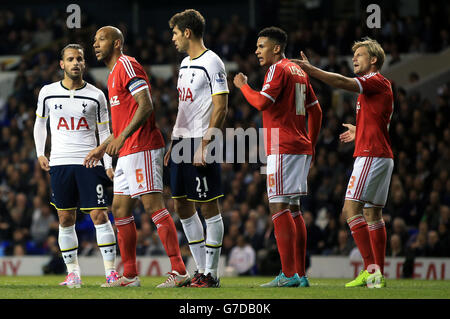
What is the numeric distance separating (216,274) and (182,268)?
1.10 ft

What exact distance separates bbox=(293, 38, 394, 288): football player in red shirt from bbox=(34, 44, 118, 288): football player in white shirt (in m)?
2.41

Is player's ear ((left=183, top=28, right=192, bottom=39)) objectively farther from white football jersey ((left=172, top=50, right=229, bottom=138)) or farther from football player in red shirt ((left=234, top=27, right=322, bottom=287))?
football player in red shirt ((left=234, top=27, right=322, bottom=287))

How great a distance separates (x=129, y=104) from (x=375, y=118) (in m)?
2.35

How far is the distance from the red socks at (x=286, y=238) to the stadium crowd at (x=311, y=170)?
623cm

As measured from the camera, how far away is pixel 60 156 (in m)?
7.91

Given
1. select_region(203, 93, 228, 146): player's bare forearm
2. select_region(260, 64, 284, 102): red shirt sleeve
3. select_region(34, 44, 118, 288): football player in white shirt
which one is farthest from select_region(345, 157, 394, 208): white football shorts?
select_region(34, 44, 118, 288): football player in white shirt

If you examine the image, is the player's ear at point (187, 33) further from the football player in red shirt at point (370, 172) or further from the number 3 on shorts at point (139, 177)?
the football player in red shirt at point (370, 172)

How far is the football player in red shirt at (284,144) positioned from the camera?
7.27 meters

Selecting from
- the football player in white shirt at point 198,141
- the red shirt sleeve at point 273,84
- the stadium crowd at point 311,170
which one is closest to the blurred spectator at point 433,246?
the stadium crowd at point 311,170

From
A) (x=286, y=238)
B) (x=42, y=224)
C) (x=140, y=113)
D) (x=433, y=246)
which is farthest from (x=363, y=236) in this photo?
(x=42, y=224)

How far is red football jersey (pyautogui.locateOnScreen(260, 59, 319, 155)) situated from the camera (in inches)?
291

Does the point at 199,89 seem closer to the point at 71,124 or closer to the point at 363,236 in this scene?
the point at 71,124
